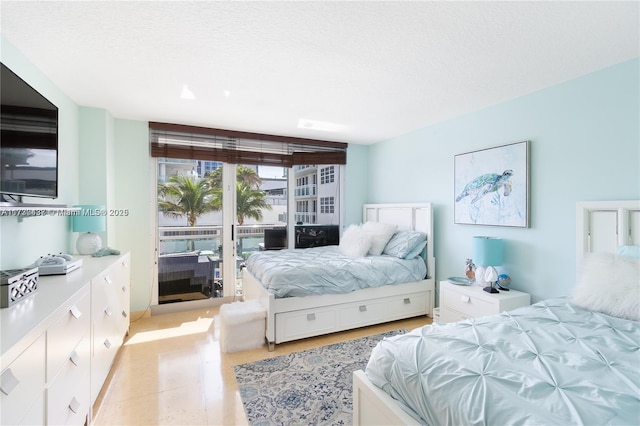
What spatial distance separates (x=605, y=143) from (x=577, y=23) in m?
1.02

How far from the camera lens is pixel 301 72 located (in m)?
2.29

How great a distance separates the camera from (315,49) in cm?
196

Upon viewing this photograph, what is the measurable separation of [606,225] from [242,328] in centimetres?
307

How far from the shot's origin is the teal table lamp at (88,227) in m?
2.70

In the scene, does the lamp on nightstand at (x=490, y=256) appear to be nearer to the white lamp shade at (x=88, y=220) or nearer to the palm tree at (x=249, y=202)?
the palm tree at (x=249, y=202)

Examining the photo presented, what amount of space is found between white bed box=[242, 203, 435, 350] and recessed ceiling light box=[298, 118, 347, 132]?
139 cm

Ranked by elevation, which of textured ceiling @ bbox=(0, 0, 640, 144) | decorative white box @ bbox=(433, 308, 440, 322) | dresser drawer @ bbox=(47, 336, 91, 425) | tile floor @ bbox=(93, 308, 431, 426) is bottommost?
tile floor @ bbox=(93, 308, 431, 426)

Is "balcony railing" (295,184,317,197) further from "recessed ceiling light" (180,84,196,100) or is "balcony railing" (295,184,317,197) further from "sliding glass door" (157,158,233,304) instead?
"recessed ceiling light" (180,84,196,100)

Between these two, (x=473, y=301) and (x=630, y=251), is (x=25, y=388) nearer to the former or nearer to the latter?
(x=473, y=301)

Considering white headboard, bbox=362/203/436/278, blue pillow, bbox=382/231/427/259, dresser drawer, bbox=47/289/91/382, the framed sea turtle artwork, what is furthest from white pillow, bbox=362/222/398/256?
dresser drawer, bbox=47/289/91/382

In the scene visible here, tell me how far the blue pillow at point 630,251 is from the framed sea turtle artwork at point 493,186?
0.77 meters

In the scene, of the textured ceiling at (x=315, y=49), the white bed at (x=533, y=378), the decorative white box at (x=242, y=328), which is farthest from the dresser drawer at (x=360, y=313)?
the textured ceiling at (x=315, y=49)

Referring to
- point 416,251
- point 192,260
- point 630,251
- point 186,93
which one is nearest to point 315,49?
point 186,93

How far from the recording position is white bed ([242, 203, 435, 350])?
Result: 2783mm
